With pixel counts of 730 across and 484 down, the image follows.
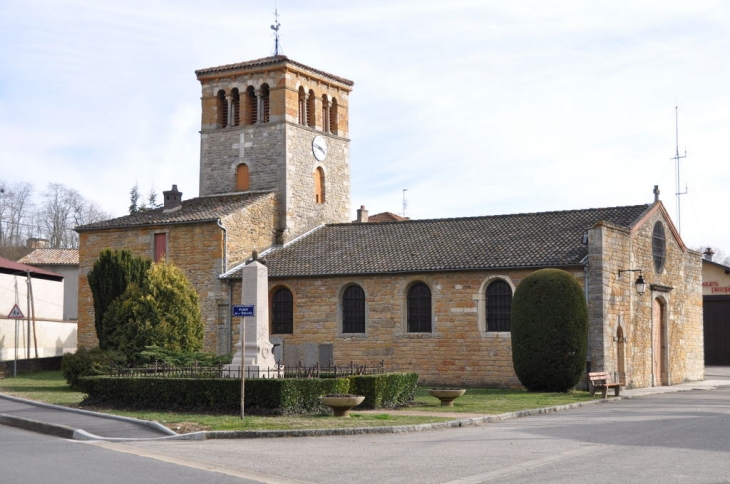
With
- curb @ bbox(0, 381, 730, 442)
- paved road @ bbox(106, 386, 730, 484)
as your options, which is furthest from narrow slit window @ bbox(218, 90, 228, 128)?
paved road @ bbox(106, 386, 730, 484)

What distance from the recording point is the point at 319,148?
137 feet

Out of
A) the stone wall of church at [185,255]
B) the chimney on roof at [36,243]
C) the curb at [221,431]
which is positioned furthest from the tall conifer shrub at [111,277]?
the chimney on roof at [36,243]

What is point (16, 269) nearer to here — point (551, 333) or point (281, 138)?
point (281, 138)

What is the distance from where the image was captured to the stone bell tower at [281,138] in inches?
1566

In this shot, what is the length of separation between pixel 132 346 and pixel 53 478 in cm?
1721

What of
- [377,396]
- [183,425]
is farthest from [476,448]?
[377,396]

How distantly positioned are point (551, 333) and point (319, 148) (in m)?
17.9

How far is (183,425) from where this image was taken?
17.3m

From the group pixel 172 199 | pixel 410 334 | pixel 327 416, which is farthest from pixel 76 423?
pixel 172 199

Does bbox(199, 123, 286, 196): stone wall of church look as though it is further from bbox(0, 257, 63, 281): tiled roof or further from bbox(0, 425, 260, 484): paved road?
bbox(0, 425, 260, 484): paved road

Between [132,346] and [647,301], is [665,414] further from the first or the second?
[132,346]

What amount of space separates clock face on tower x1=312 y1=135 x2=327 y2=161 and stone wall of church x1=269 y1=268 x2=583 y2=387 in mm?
8697

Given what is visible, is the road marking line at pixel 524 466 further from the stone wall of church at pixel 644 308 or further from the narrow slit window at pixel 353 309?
the narrow slit window at pixel 353 309

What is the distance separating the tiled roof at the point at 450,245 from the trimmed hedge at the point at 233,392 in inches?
389
